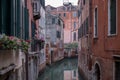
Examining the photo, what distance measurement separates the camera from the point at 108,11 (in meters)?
10.4

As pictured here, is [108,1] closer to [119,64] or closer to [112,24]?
[112,24]

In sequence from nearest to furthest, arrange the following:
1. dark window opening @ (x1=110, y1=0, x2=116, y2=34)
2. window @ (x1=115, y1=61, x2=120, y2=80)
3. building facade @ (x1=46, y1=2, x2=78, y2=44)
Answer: window @ (x1=115, y1=61, x2=120, y2=80) < dark window opening @ (x1=110, y1=0, x2=116, y2=34) < building facade @ (x1=46, y1=2, x2=78, y2=44)

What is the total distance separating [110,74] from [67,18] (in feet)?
186

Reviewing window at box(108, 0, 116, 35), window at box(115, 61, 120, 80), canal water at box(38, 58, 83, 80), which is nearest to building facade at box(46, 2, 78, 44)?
canal water at box(38, 58, 83, 80)

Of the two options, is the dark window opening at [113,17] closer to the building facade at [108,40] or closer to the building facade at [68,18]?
the building facade at [108,40]

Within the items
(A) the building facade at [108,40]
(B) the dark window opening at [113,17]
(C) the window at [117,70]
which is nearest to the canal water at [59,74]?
(A) the building facade at [108,40]

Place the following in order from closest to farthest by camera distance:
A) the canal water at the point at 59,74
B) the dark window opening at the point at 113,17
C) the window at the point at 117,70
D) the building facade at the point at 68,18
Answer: the window at the point at 117,70, the dark window opening at the point at 113,17, the canal water at the point at 59,74, the building facade at the point at 68,18

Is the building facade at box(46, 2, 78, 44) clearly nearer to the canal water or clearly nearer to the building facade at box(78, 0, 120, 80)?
the canal water

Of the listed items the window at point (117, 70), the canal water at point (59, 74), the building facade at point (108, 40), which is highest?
the building facade at point (108, 40)

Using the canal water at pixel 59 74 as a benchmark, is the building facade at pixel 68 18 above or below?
above

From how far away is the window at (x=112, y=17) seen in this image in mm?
9718

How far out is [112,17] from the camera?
9.97 m

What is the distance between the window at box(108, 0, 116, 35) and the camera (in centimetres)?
972

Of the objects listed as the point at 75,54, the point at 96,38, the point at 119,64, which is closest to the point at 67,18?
the point at 75,54
